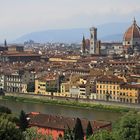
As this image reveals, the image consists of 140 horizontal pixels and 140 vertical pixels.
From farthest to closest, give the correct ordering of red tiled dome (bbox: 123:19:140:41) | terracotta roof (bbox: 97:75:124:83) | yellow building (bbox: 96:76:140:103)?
1. red tiled dome (bbox: 123:19:140:41)
2. terracotta roof (bbox: 97:75:124:83)
3. yellow building (bbox: 96:76:140:103)

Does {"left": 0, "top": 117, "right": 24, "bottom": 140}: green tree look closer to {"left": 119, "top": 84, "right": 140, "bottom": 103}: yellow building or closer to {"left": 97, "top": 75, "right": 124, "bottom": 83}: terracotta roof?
{"left": 119, "top": 84, "right": 140, "bottom": 103}: yellow building

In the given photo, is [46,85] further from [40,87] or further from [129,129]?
[129,129]

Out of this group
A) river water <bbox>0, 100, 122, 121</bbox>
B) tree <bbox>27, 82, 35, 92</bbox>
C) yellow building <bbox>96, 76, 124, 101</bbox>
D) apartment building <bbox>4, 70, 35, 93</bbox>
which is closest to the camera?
river water <bbox>0, 100, 122, 121</bbox>

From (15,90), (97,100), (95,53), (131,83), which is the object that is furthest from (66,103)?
(95,53)

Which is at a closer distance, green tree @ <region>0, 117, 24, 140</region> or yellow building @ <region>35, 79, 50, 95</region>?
green tree @ <region>0, 117, 24, 140</region>

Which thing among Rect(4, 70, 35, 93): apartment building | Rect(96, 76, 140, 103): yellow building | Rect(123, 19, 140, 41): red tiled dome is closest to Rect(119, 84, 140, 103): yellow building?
Rect(96, 76, 140, 103): yellow building

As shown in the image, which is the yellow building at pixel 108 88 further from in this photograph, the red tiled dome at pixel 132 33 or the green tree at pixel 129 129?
the red tiled dome at pixel 132 33

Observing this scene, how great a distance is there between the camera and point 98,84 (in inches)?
930

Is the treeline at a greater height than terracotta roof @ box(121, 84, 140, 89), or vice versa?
terracotta roof @ box(121, 84, 140, 89)

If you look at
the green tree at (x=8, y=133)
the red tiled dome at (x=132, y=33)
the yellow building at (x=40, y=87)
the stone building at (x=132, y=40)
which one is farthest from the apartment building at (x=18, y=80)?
the red tiled dome at (x=132, y=33)

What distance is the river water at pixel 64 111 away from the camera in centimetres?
1920

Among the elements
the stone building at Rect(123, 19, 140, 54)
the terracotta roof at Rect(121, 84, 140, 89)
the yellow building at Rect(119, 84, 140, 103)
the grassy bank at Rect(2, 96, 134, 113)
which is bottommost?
the grassy bank at Rect(2, 96, 134, 113)

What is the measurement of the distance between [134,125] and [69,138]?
1.63 m

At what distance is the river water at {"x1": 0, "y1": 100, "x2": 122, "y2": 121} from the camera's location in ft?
63.0
